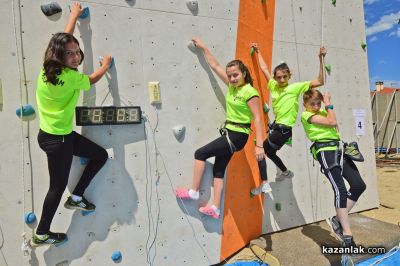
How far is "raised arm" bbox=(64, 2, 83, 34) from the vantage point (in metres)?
2.38

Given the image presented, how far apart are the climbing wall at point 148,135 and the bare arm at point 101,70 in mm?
103

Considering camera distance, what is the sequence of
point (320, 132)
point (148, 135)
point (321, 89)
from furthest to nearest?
point (321, 89) < point (320, 132) < point (148, 135)

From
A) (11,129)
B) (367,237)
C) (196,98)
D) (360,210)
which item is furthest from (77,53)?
(360,210)

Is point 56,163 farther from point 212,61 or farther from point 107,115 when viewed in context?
point 212,61

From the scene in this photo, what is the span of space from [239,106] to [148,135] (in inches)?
35.3

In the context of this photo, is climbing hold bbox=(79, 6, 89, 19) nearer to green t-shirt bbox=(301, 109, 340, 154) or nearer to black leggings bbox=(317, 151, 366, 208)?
green t-shirt bbox=(301, 109, 340, 154)

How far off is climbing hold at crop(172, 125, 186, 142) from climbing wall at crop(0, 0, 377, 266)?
2cm

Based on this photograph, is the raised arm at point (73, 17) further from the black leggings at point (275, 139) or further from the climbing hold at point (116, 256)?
the black leggings at point (275, 139)

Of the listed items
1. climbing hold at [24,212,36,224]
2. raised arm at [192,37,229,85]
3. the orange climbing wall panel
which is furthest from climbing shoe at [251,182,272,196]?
climbing hold at [24,212,36,224]

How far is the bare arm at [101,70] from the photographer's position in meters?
2.39

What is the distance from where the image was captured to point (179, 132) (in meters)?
2.96

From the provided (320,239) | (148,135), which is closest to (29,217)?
(148,135)

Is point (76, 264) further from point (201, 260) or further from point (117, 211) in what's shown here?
point (201, 260)

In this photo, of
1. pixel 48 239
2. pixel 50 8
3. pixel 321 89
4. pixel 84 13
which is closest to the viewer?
pixel 48 239
